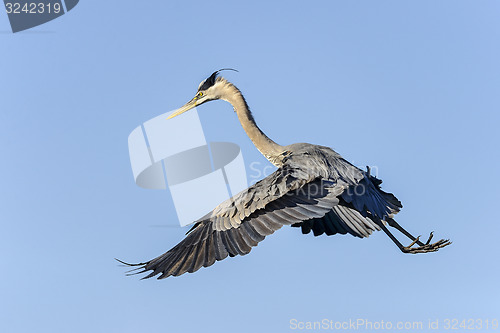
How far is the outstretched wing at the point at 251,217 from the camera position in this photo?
7863 mm

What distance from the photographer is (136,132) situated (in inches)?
373

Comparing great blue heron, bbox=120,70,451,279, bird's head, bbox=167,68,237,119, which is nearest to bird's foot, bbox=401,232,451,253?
great blue heron, bbox=120,70,451,279

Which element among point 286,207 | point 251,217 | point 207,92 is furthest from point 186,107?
point 286,207

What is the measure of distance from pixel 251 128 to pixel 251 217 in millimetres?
2435

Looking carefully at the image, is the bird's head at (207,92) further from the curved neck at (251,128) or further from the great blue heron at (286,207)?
the great blue heron at (286,207)

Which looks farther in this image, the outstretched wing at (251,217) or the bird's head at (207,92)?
the bird's head at (207,92)

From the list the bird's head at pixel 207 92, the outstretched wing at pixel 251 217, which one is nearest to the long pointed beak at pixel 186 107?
the bird's head at pixel 207 92

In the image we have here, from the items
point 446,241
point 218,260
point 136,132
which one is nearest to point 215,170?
point 136,132

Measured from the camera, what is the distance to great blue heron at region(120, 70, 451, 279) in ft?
25.9

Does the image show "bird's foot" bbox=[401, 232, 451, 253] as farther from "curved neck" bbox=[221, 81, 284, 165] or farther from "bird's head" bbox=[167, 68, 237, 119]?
"bird's head" bbox=[167, 68, 237, 119]

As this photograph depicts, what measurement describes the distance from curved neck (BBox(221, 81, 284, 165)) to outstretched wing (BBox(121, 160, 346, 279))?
1.47m

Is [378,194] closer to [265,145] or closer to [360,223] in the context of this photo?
[360,223]

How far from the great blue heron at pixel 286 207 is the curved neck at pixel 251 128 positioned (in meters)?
0.23

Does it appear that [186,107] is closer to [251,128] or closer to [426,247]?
[251,128]
